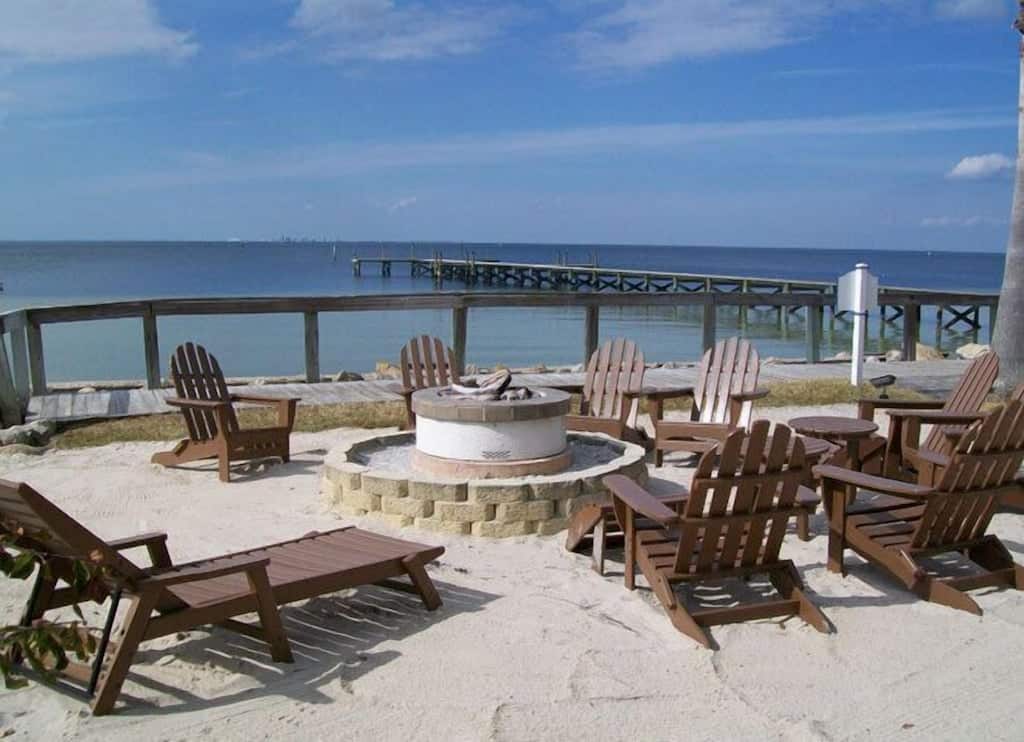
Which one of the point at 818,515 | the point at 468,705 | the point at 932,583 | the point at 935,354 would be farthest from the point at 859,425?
the point at 935,354

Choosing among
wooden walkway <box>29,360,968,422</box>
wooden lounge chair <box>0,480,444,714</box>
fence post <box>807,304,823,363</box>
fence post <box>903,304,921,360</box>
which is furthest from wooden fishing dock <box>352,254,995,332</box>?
wooden lounge chair <box>0,480,444,714</box>

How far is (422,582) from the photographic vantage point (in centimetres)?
404

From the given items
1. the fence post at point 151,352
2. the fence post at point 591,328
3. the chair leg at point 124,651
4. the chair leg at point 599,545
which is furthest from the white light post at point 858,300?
the chair leg at point 124,651

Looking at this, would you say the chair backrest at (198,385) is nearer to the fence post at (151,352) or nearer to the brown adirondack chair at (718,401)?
the fence post at (151,352)

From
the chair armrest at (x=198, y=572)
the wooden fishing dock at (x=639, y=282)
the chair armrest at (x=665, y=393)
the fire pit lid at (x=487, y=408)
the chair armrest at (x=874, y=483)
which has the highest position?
the fire pit lid at (x=487, y=408)

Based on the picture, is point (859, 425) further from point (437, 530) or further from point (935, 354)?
point (935, 354)

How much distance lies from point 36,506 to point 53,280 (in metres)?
57.7

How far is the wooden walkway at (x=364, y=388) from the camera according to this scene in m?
8.76

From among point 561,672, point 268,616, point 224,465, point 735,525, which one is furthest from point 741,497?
point 224,465

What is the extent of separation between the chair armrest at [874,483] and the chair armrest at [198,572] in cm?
252

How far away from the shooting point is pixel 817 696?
3.28m

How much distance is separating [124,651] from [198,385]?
4212 millimetres

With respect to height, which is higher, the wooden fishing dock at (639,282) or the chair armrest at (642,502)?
the chair armrest at (642,502)

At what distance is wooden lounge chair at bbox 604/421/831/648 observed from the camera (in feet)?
12.1
